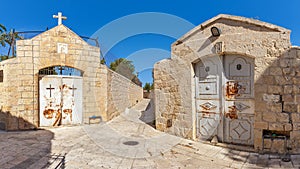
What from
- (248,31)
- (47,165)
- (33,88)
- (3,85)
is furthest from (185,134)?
(3,85)

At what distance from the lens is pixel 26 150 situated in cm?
402

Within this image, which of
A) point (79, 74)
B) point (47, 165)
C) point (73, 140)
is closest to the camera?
point (47, 165)

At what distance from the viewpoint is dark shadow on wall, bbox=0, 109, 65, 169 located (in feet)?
10.8

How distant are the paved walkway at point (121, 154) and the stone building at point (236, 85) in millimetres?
445

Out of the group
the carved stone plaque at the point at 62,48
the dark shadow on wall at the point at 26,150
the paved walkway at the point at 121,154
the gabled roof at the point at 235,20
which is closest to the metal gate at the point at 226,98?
the paved walkway at the point at 121,154

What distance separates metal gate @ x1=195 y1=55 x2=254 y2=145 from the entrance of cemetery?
4.83 metres

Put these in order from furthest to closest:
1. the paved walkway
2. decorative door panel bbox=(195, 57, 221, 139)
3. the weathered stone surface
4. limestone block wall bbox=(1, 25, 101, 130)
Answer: limestone block wall bbox=(1, 25, 101, 130)
decorative door panel bbox=(195, 57, 221, 139)
the weathered stone surface
the paved walkway

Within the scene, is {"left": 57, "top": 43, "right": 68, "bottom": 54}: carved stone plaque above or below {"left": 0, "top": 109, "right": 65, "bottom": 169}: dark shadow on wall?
above

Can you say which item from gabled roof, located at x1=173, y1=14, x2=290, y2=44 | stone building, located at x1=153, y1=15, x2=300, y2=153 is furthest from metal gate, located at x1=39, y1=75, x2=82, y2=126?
gabled roof, located at x1=173, y1=14, x2=290, y2=44

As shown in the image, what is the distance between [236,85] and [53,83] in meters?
6.32

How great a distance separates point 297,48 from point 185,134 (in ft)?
10.9

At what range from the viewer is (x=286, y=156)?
140 inches

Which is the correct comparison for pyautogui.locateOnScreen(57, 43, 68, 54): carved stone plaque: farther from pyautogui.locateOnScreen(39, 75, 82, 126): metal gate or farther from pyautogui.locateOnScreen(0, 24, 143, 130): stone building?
pyautogui.locateOnScreen(39, 75, 82, 126): metal gate

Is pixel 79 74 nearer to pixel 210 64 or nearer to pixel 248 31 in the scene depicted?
pixel 210 64
